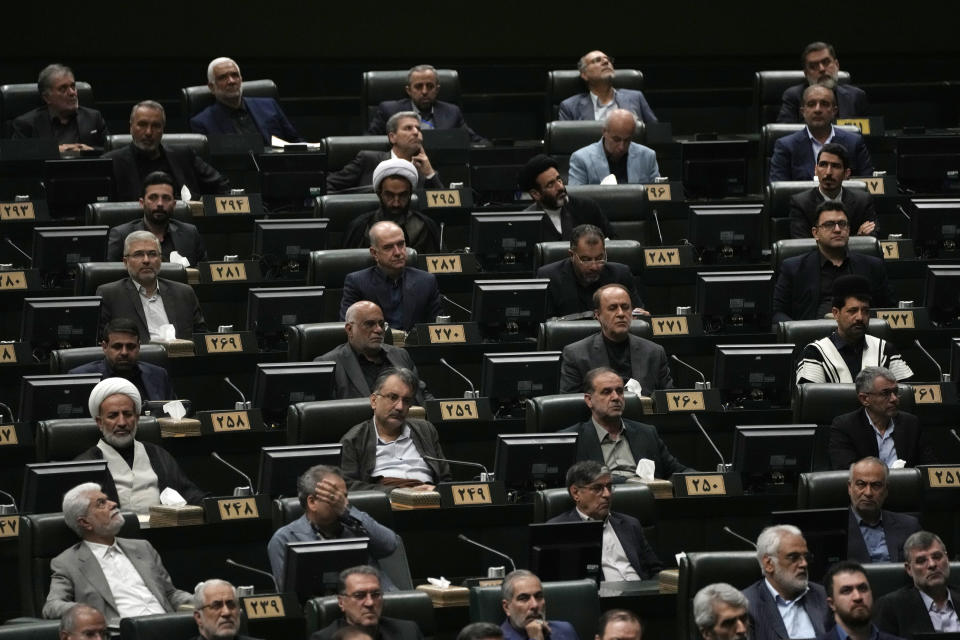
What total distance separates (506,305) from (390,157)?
143cm

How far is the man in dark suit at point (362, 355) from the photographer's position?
6.82 meters

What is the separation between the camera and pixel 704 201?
28.1ft

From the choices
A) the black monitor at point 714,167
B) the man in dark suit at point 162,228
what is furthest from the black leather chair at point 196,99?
the black monitor at point 714,167

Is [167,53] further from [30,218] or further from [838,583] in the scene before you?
[838,583]

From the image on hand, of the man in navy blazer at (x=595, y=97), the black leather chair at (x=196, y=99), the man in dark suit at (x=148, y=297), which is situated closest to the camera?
the man in dark suit at (x=148, y=297)

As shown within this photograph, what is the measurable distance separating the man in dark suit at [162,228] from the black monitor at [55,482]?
Answer: 192 centimetres

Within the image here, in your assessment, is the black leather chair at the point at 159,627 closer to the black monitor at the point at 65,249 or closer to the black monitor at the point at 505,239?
the black monitor at the point at 65,249

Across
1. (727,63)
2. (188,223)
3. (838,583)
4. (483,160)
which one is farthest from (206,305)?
(727,63)

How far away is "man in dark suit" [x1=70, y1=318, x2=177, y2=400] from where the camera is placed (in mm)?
6672

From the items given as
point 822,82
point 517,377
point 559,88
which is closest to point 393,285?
point 517,377

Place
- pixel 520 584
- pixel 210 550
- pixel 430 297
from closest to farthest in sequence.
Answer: pixel 520 584 → pixel 210 550 → pixel 430 297

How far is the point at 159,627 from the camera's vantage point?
17.1 feet

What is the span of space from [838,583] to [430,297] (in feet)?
7.71

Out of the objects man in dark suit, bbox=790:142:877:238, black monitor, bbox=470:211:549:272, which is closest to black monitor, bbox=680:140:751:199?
man in dark suit, bbox=790:142:877:238
